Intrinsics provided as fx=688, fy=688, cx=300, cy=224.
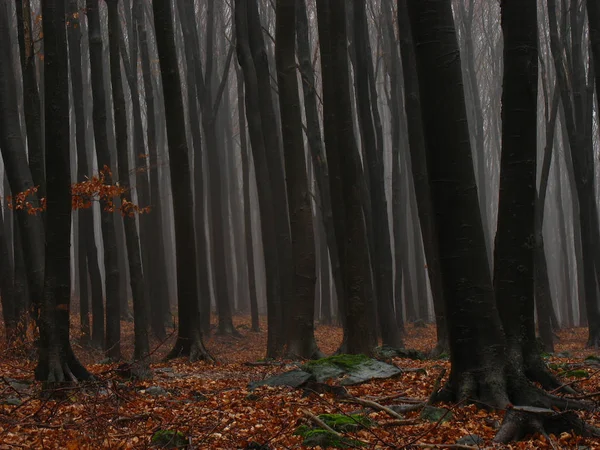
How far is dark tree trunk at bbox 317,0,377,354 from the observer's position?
9.89m

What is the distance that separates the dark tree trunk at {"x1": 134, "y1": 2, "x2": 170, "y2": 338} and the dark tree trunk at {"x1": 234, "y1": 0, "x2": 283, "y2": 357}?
12.0 ft

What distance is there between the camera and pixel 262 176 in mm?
14805

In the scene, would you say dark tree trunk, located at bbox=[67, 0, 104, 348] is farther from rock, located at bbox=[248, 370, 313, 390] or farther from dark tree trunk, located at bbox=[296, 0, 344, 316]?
rock, located at bbox=[248, 370, 313, 390]

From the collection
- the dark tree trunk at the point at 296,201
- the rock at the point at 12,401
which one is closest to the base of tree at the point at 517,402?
the rock at the point at 12,401

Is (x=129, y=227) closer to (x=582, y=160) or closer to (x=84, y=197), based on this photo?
(x=84, y=197)

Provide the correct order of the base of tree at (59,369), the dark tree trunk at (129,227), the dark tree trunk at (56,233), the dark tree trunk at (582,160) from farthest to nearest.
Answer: the dark tree trunk at (582,160), the dark tree trunk at (129,227), the dark tree trunk at (56,233), the base of tree at (59,369)

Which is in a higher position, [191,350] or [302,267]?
[302,267]

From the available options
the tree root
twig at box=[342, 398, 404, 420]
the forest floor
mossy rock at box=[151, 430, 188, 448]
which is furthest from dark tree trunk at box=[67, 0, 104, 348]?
the tree root

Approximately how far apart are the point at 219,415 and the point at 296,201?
519 centimetres

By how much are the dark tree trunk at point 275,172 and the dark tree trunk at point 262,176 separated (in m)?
0.09

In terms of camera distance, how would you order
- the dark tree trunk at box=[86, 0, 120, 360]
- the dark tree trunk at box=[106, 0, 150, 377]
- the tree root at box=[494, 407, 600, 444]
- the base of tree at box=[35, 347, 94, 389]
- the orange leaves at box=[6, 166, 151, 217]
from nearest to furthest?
the tree root at box=[494, 407, 600, 444] < the base of tree at box=[35, 347, 94, 389] < the orange leaves at box=[6, 166, 151, 217] < the dark tree trunk at box=[106, 0, 150, 377] < the dark tree trunk at box=[86, 0, 120, 360]

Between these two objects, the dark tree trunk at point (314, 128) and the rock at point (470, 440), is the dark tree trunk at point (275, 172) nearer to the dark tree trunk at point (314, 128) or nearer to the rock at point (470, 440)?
the dark tree trunk at point (314, 128)

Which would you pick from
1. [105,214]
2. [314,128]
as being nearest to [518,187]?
[314,128]

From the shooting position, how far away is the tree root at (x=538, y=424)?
4.90 m
